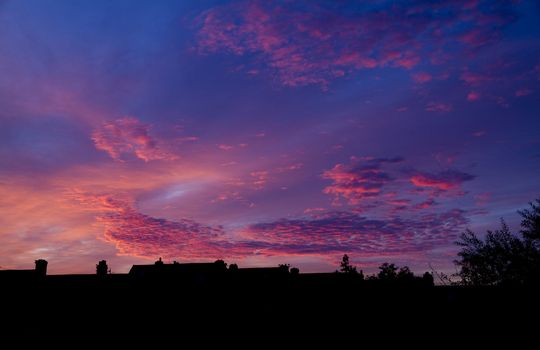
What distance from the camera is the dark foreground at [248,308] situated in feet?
123

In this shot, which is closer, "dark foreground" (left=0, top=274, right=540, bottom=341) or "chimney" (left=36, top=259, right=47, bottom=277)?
"dark foreground" (left=0, top=274, right=540, bottom=341)

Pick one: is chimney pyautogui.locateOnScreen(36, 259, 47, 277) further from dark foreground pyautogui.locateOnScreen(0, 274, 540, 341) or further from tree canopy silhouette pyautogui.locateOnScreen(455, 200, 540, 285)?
tree canopy silhouette pyautogui.locateOnScreen(455, 200, 540, 285)

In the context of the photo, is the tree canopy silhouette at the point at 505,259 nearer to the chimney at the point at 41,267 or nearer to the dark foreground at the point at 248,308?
the dark foreground at the point at 248,308

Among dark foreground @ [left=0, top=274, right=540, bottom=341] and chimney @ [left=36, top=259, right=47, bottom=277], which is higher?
chimney @ [left=36, top=259, right=47, bottom=277]

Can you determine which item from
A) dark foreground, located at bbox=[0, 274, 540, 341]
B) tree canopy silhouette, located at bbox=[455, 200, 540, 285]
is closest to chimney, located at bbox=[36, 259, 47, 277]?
dark foreground, located at bbox=[0, 274, 540, 341]

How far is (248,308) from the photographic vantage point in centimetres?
4025

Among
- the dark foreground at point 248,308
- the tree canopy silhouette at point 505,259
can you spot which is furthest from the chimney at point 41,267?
the tree canopy silhouette at point 505,259

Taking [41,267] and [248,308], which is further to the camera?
[41,267]

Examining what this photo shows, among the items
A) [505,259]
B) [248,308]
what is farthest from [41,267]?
[505,259]

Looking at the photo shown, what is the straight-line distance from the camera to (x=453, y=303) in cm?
4144

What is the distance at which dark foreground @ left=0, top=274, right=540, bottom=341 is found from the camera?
3738cm

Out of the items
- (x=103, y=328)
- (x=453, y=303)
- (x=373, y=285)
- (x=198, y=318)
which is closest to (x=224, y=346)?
(x=198, y=318)

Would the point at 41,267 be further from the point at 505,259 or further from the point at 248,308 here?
the point at 505,259

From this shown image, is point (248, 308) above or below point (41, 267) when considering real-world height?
below
